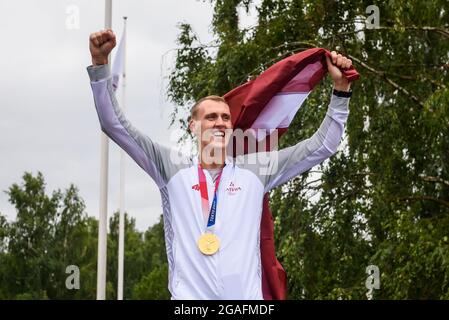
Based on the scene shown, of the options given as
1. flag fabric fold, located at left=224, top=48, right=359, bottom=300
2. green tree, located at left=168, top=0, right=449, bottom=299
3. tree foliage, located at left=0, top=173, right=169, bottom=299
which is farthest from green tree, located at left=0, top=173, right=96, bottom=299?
flag fabric fold, located at left=224, top=48, right=359, bottom=300

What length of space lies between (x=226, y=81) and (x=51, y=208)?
110 ft

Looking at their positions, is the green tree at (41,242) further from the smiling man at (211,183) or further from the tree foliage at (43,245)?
the smiling man at (211,183)

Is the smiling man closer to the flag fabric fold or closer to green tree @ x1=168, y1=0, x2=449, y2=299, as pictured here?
the flag fabric fold

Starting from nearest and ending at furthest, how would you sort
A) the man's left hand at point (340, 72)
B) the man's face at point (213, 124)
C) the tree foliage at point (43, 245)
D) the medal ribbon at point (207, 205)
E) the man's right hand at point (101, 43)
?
the man's right hand at point (101, 43)
the medal ribbon at point (207, 205)
the man's face at point (213, 124)
the man's left hand at point (340, 72)
the tree foliage at point (43, 245)

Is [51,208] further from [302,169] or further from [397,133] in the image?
[302,169]

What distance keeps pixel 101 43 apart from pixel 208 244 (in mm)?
873

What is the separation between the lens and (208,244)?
12.7 feet

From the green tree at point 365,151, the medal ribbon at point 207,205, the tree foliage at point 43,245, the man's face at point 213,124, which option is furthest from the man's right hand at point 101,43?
the tree foliage at point 43,245

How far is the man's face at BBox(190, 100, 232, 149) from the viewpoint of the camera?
13.5 ft

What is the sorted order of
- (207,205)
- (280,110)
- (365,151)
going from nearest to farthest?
(207,205)
(280,110)
(365,151)

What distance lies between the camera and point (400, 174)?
41.8 feet

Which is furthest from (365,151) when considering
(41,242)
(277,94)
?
(41,242)

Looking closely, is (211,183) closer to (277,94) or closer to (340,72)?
(340,72)

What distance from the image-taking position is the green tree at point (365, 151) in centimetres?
1234
